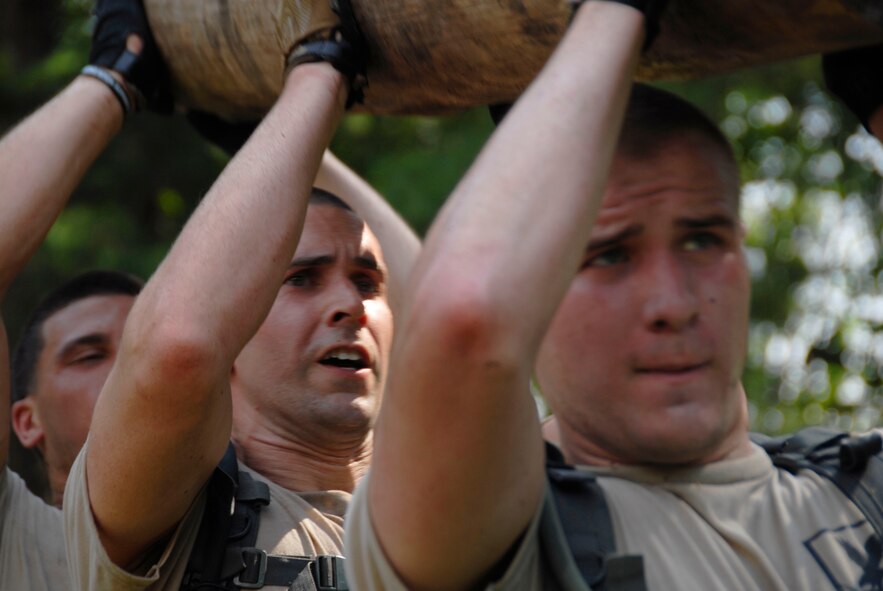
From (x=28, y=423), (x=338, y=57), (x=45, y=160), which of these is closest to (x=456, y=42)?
(x=338, y=57)

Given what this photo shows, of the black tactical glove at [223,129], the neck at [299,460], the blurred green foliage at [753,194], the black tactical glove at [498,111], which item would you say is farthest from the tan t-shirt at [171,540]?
the blurred green foliage at [753,194]

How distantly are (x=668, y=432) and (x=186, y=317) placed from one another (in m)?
0.90

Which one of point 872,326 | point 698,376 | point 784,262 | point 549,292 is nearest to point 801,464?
point 698,376

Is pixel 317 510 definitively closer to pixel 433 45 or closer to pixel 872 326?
pixel 433 45

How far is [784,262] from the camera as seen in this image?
9453 mm

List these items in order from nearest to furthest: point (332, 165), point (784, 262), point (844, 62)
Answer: point (844, 62) → point (332, 165) → point (784, 262)

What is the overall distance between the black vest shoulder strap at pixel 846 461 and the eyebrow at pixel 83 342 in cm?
240

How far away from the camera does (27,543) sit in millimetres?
3691

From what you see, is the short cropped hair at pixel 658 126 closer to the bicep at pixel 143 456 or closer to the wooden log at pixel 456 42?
the wooden log at pixel 456 42

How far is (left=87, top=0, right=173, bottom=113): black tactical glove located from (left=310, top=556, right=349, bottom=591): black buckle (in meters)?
1.25

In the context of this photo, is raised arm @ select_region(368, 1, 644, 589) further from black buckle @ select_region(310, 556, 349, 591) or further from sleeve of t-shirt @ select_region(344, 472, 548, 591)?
black buckle @ select_region(310, 556, 349, 591)

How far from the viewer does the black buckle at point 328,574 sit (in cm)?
292

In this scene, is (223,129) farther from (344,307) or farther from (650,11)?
(650,11)

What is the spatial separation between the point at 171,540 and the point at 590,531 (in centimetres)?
103
